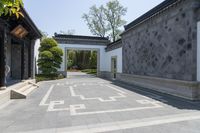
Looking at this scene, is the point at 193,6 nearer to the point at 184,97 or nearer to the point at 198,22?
the point at 198,22

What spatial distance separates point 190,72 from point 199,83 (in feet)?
1.96

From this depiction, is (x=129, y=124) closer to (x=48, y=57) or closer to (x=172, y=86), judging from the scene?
(x=172, y=86)

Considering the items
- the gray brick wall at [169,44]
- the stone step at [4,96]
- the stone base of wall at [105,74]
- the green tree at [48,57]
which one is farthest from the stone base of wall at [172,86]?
the green tree at [48,57]

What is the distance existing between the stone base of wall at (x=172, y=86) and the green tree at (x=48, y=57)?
331 inches

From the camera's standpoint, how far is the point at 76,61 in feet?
131

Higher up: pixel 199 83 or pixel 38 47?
pixel 38 47

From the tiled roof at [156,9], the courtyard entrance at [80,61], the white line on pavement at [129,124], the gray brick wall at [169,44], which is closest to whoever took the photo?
the white line on pavement at [129,124]

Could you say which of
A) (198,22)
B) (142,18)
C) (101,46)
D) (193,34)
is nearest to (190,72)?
(193,34)

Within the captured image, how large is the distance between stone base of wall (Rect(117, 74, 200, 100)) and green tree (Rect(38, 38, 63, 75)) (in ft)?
27.6

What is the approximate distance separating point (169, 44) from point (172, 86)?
2.13 metres

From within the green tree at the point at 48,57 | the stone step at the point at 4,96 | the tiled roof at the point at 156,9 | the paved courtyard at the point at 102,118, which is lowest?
the paved courtyard at the point at 102,118

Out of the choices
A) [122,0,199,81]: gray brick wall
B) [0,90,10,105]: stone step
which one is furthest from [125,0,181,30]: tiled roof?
[0,90,10,105]: stone step

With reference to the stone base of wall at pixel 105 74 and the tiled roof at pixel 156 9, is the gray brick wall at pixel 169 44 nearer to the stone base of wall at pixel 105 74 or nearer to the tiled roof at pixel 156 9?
the tiled roof at pixel 156 9

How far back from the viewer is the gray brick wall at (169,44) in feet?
24.6
